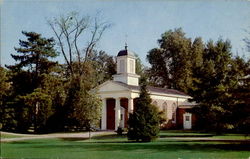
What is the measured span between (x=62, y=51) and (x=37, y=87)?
231 cm

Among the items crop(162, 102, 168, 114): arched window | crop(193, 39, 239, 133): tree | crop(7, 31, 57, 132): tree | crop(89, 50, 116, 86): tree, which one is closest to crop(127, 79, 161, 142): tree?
crop(162, 102, 168, 114): arched window

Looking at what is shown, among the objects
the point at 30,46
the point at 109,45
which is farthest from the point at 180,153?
the point at 30,46

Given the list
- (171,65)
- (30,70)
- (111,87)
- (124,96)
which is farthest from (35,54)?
(111,87)

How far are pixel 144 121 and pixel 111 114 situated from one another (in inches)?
314

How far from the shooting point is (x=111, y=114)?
82.8 feet

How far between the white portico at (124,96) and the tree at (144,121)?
10.2 feet

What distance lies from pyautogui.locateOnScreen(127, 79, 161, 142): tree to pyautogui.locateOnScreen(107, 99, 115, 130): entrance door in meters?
6.21

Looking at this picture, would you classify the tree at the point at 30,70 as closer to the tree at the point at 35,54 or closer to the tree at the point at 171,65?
the tree at the point at 35,54

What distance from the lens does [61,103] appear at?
25469mm

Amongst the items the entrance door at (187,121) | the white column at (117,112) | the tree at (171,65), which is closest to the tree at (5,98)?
the tree at (171,65)

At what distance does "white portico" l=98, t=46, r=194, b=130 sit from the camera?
22.1 metres

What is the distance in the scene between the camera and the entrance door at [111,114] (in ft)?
78.7

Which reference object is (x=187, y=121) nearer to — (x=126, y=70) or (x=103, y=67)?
(x=126, y=70)

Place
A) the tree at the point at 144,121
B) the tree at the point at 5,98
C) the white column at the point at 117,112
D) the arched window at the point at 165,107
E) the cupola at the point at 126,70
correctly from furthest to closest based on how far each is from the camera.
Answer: the cupola at the point at 126,70 → the white column at the point at 117,112 → the arched window at the point at 165,107 → the tree at the point at 144,121 → the tree at the point at 5,98
